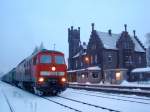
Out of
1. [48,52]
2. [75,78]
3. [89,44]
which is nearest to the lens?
[48,52]

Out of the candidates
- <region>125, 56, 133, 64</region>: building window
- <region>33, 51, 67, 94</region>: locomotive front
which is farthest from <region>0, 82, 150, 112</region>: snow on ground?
<region>125, 56, 133, 64</region>: building window

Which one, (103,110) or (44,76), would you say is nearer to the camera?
(103,110)

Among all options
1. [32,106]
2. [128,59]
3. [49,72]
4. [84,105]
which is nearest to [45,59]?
[49,72]

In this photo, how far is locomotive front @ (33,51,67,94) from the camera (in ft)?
65.6

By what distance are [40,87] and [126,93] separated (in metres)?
6.98

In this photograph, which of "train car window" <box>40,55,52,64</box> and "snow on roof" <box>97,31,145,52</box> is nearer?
"train car window" <box>40,55,52,64</box>

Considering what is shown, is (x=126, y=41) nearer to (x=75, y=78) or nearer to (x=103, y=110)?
(x=75, y=78)

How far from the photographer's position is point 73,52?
236 ft

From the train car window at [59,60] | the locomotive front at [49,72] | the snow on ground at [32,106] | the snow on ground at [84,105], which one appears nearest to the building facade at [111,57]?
the train car window at [59,60]

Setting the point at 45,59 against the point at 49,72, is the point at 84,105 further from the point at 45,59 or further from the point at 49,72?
the point at 45,59

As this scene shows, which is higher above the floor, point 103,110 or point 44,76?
point 44,76

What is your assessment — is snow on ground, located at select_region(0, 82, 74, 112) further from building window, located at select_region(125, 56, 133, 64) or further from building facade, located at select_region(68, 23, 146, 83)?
building window, located at select_region(125, 56, 133, 64)

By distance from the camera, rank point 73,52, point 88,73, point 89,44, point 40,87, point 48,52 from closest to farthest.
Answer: point 40,87 < point 48,52 < point 88,73 < point 89,44 < point 73,52

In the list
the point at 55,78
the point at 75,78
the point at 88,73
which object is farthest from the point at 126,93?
the point at 75,78
